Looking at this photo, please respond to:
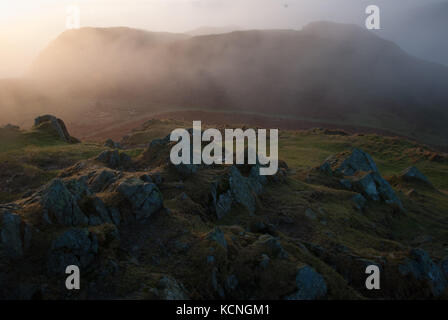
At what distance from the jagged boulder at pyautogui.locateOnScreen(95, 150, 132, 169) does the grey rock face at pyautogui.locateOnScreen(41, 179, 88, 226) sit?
9.23m

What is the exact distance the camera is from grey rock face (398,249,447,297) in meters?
14.0

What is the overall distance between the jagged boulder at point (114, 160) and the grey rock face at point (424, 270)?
16898mm

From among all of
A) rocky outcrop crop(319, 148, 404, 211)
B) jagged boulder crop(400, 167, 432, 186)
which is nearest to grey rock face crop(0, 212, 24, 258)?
rocky outcrop crop(319, 148, 404, 211)

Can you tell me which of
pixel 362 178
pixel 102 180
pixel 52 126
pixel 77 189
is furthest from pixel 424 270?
pixel 52 126

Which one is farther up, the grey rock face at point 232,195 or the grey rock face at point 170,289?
the grey rock face at point 232,195

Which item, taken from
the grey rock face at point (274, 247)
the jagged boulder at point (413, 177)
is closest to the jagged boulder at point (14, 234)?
the grey rock face at point (274, 247)

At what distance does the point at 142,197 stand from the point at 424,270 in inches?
500

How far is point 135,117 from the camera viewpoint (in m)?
79.9

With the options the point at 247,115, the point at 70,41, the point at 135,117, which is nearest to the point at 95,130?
the point at 135,117

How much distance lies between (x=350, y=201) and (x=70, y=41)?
14914 cm

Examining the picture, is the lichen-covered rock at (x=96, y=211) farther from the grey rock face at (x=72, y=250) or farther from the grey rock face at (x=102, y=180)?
the grey rock face at (x=102, y=180)

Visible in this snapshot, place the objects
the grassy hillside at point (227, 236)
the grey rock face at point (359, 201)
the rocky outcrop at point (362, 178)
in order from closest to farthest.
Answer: the grassy hillside at point (227, 236) < the grey rock face at point (359, 201) < the rocky outcrop at point (362, 178)

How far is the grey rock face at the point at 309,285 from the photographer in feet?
36.8

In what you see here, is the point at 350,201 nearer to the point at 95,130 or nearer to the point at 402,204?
the point at 402,204
